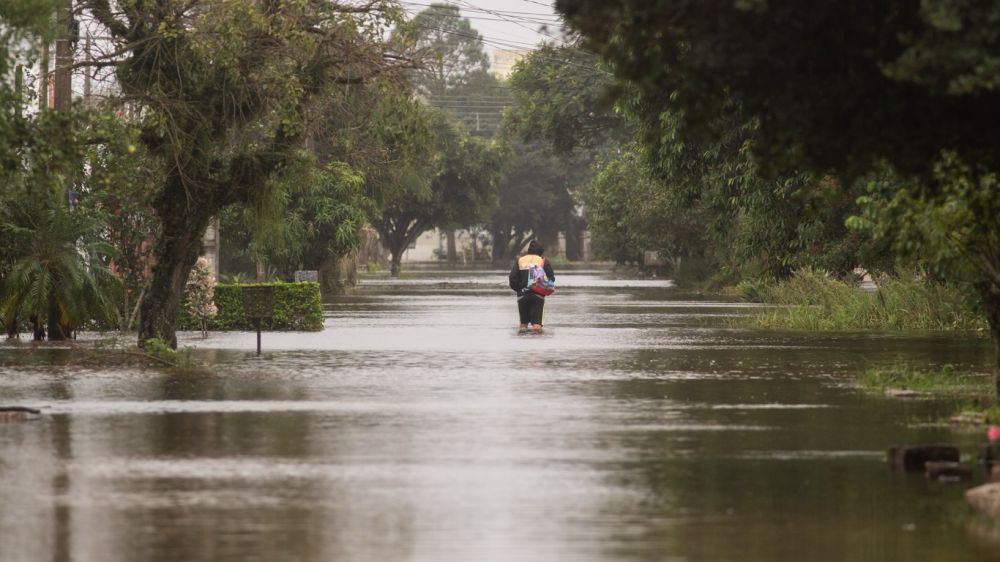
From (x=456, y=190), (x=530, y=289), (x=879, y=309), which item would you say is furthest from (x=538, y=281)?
(x=456, y=190)

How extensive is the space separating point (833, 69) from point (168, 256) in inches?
611

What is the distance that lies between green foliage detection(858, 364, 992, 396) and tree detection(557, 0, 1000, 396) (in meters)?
6.56

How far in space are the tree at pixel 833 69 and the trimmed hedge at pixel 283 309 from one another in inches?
853

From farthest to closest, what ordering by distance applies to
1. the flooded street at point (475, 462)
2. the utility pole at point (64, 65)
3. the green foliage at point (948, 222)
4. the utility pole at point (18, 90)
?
the utility pole at point (64, 65) → the utility pole at point (18, 90) → the green foliage at point (948, 222) → the flooded street at point (475, 462)

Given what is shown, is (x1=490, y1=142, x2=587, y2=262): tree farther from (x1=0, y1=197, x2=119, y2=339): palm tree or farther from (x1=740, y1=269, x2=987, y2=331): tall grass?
(x1=0, y1=197, x2=119, y2=339): palm tree

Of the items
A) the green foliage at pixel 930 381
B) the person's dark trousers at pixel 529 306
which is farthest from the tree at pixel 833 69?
the person's dark trousers at pixel 529 306

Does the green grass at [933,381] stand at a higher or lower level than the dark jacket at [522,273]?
lower

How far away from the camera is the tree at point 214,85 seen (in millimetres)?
24094

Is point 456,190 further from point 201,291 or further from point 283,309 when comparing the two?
point 201,291

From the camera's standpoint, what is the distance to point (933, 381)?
19.9m

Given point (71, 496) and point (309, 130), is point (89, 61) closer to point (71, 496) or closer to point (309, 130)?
point (309, 130)

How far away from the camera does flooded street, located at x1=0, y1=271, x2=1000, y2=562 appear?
9641mm

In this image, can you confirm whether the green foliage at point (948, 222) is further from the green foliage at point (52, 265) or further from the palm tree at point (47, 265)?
the palm tree at point (47, 265)

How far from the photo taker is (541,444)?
14.2m
